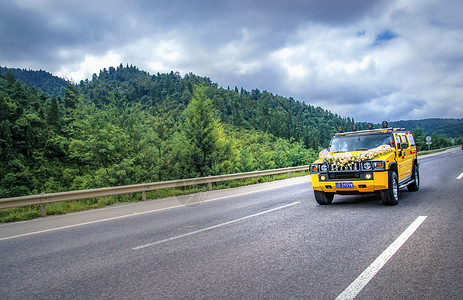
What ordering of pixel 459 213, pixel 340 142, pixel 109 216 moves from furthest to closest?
pixel 340 142 → pixel 109 216 → pixel 459 213

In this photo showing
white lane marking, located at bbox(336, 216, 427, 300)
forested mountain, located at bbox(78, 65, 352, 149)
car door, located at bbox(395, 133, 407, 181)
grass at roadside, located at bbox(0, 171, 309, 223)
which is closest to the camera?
white lane marking, located at bbox(336, 216, 427, 300)

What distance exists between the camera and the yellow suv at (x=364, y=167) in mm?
7773

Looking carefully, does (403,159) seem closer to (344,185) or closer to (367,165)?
(367,165)

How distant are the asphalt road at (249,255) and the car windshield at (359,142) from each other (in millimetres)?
1900

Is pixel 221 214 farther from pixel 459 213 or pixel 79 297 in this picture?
pixel 459 213

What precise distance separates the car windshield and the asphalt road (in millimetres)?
1900

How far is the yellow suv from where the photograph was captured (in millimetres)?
7773

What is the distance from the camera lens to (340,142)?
977cm

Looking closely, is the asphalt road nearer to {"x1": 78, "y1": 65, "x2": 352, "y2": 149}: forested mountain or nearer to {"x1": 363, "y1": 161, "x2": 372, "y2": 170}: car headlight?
{"x1": 363, "y1": 161, "x2": 372, "y2": 170}: car headlight

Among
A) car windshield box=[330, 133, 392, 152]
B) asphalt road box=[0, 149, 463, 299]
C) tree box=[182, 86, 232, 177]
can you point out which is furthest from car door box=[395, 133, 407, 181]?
tree box=[182, 86, 232, 177]

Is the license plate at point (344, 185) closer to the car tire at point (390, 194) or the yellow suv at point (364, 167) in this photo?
the yellow suv at point (364, 167)

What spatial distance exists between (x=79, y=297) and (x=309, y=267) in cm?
283

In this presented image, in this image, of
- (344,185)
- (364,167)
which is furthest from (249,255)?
(364,167)

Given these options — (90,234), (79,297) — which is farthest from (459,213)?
(90,234)
